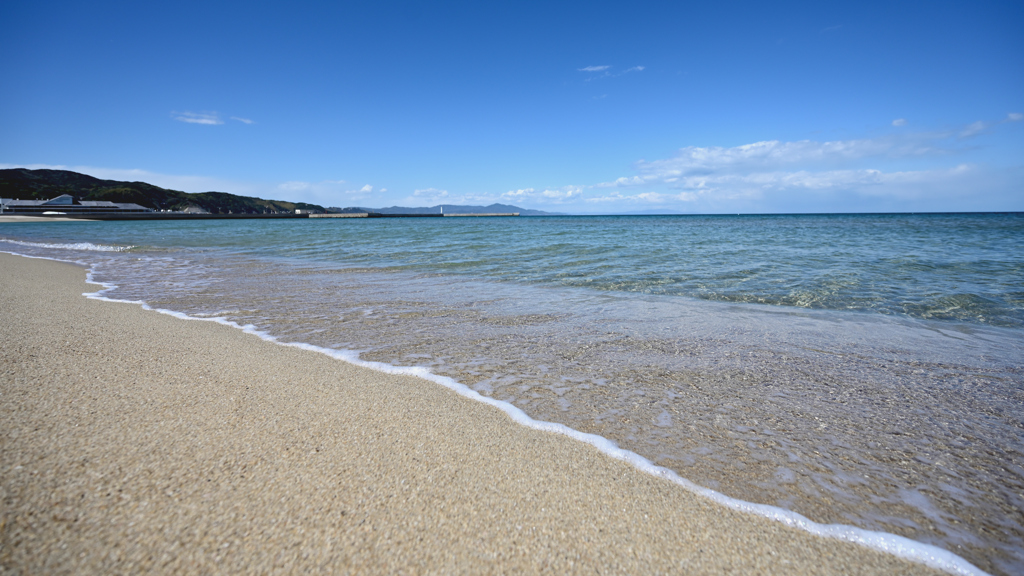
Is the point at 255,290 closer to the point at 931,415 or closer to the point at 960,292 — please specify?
the point at 931,415

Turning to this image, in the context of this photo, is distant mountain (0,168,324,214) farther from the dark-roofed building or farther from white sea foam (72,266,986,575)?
white sea foam (72,266,986,575)

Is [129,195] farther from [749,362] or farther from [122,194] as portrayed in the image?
[749,362]

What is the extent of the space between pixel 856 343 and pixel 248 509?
18.0 feet

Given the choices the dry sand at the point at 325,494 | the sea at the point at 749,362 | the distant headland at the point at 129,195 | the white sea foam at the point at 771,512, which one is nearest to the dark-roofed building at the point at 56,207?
the distant headland at the point at 129,195

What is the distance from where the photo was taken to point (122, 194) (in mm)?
113500

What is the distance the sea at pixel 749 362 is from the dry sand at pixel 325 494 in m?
0.35

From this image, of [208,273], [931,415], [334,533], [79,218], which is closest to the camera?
[334,533]

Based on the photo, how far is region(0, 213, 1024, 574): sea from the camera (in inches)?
82.8

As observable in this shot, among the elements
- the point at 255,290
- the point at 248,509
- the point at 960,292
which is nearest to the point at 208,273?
the point at 255,290

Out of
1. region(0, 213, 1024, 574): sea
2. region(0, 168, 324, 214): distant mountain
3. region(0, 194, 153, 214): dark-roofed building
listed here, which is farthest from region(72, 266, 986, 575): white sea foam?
region(0, 168, 324, 214): distant mountain

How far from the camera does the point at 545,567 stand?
4.93 ft

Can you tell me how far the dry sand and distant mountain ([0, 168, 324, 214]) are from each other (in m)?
143

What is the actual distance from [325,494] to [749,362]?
3597mm

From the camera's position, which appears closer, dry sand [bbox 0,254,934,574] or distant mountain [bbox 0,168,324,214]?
dry sand [bbox 0,254,934,574]
